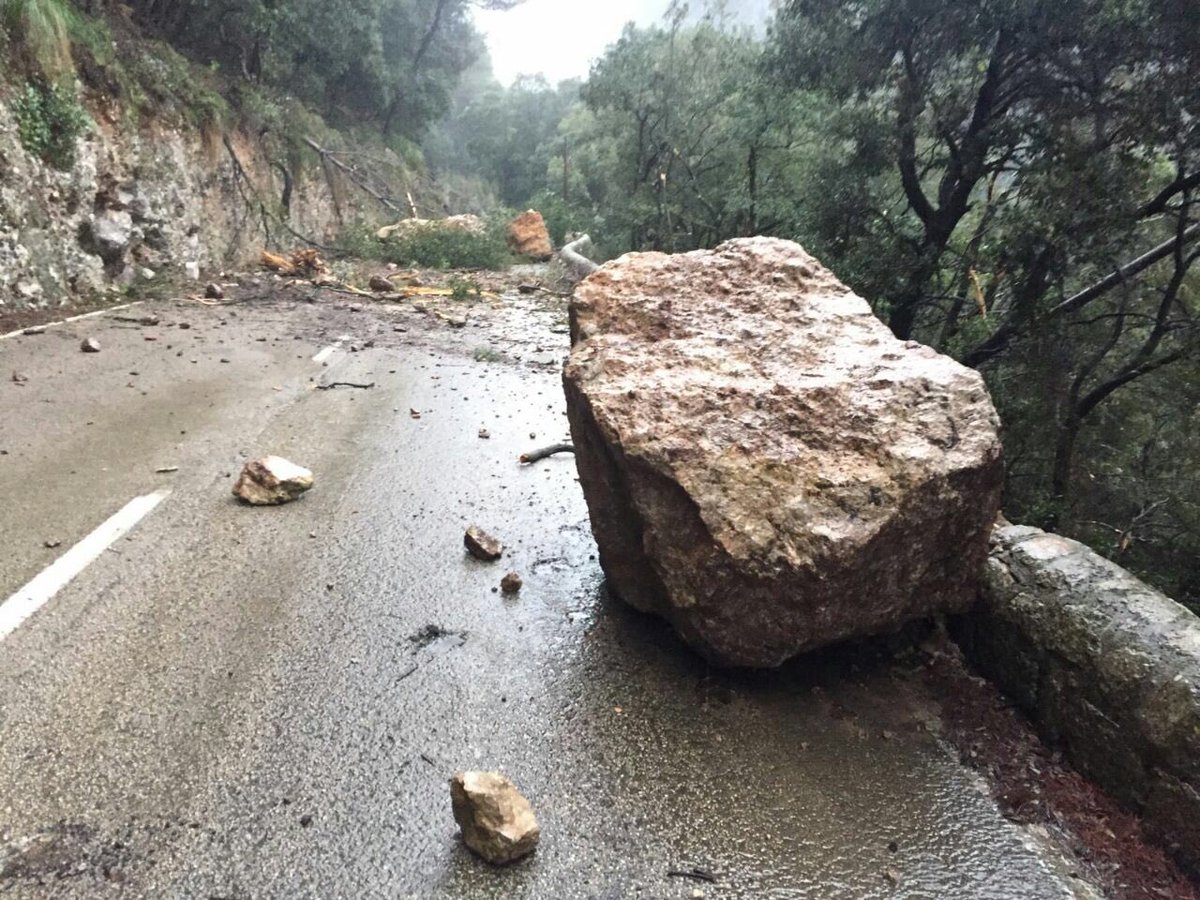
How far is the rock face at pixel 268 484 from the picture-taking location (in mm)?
4965

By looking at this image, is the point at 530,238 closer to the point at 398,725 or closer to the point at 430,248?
the point at 430,248

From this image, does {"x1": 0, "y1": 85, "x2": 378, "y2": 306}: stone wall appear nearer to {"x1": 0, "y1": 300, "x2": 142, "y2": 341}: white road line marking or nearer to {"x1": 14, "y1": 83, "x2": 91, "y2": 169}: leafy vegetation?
{"x1": 14, "y1": 83, "x2": 91, "y2": 169}: leafy vegetation

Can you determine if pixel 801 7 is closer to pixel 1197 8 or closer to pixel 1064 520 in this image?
pixel 1197 8

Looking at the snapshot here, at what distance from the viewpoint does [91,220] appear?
1170 cm

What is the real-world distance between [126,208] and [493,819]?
13787 millimetres

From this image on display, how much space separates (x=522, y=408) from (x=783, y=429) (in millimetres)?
4604

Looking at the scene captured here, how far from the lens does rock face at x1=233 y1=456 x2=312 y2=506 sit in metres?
4.96

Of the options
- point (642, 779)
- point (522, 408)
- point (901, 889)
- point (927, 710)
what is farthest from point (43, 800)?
point (522, 408)

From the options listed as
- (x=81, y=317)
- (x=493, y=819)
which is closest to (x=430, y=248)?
(x=81, y=317)

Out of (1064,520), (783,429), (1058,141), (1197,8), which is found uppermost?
(1197,8)

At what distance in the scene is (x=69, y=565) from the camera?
3.98 meters

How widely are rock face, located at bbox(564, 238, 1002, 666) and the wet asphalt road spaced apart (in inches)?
16.0

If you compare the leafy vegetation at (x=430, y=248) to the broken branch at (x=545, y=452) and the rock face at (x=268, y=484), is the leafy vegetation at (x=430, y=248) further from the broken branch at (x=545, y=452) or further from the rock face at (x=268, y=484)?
the rock face at (x=268, y=484)

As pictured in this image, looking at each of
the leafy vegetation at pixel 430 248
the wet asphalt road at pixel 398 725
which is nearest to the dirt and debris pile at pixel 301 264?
the leafy vegetation at pixel 430 248
